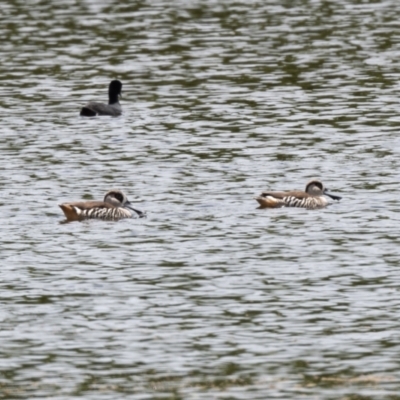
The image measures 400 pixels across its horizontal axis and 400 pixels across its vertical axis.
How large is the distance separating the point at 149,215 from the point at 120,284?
16.6 feet

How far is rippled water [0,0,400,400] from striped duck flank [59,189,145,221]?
181 mm

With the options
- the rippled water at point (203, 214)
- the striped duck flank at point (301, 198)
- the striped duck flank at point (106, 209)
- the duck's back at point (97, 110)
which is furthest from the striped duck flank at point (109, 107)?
the striped duck flank at point (301, 198)

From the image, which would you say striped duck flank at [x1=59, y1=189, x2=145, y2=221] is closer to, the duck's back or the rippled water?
the rippled water

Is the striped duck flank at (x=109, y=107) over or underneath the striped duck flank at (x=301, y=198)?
underneath

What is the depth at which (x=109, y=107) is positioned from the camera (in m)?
38.0

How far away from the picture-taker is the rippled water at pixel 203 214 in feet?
59.4

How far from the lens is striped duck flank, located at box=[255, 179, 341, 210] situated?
26.9 metres

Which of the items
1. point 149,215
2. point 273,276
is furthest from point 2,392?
point 149,215

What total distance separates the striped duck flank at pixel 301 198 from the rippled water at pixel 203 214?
180 mm

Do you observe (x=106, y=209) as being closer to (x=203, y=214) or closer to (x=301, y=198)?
(x=203, y=214)

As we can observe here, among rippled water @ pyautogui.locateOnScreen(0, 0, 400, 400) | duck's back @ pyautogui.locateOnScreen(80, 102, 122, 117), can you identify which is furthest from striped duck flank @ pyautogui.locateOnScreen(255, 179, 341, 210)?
duck's back @ pyautogui.locateOnScreen(80, 102, 122, 117)

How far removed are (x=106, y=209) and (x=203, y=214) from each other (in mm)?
1654

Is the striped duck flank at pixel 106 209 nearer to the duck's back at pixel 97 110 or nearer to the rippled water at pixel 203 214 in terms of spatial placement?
the rippled water at pixel 203 214

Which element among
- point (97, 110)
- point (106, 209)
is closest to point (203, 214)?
point (106, 209)
